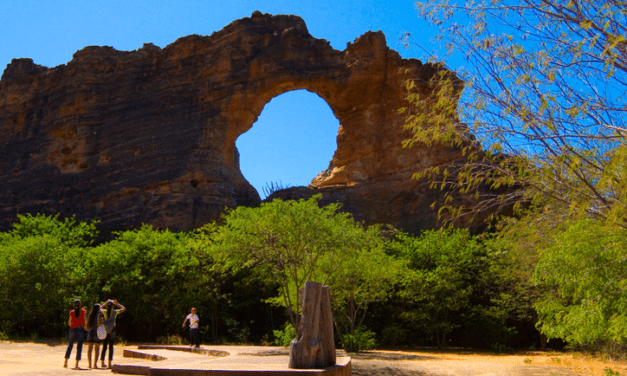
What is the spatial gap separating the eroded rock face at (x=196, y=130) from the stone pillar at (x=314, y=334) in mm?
23712

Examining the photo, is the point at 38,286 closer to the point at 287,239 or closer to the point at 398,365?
the point at 287,239

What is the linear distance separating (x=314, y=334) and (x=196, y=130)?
27929mm

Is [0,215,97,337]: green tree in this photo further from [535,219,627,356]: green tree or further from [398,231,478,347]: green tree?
[535,219,627,356]: green tree

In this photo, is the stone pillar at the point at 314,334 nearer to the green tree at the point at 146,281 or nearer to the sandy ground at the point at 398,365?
the sandy ground at the point at 398,365

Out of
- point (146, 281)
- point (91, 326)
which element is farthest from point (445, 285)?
point (91, 326)

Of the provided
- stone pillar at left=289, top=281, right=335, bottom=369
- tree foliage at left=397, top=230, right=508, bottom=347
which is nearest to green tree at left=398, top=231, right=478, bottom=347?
tree foliage at left=397, top=230, right=508, bottom=347

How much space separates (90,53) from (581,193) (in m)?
39.0

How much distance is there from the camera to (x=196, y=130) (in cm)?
3519

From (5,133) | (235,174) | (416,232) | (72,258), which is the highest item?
A: (5,133)

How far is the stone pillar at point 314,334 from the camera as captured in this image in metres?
8.91

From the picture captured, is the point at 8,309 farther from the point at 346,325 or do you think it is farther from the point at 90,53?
the point at 90,53

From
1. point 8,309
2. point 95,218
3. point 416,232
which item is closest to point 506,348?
point 416,232

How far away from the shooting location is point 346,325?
21.1 m

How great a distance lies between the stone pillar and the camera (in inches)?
351
